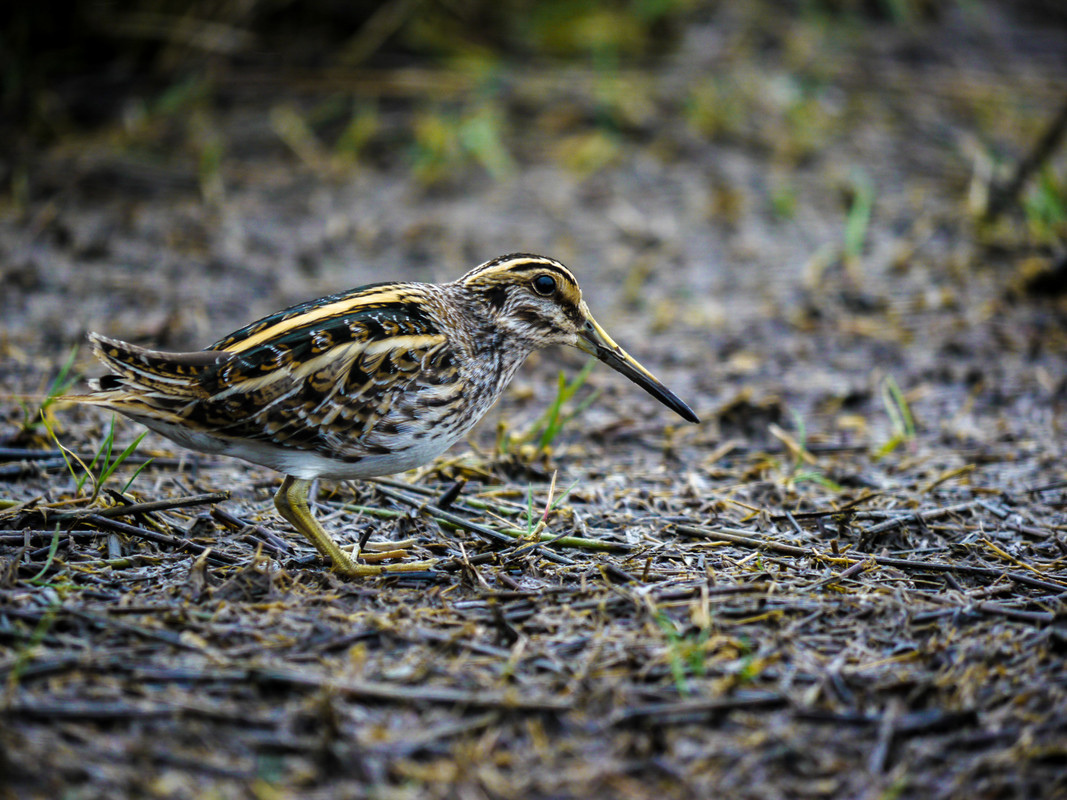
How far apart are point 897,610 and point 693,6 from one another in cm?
884

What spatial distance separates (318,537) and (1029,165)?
20.6ft

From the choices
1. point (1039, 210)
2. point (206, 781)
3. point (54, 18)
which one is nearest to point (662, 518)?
point (206, 781)

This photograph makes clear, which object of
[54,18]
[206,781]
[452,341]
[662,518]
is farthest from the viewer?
[54,18]

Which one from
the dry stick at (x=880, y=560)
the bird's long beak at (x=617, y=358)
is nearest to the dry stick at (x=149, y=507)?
the bird's long beak at (x=617, y=358)

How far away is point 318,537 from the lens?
412 centimetres

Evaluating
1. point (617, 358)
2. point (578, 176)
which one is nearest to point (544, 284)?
point (617, 358)

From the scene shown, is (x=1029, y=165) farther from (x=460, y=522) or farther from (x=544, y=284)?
(x=460, y=522)

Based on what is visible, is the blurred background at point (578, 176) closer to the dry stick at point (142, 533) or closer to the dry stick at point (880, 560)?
the dry stick at point (880, 560)

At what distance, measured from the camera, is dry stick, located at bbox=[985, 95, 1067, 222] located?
755cm

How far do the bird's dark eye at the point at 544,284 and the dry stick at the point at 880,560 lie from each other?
3.84 feet

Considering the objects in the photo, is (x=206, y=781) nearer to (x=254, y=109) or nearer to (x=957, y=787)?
(x=957, y=787)

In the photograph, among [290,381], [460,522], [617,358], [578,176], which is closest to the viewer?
[290,381]

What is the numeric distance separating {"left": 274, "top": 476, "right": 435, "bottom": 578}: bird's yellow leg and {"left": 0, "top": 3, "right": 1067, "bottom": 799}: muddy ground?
0.09m

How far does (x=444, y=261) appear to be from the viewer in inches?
313
